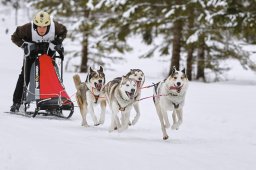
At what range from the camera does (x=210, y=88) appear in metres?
14.5

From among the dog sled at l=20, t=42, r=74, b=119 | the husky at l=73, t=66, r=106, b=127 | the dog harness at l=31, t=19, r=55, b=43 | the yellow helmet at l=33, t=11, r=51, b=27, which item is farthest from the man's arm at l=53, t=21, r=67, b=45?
the husky at l=73, t=66, r=106, b=127

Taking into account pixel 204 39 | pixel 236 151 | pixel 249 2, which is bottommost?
pixel 236 151

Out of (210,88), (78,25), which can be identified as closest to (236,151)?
(210,88)

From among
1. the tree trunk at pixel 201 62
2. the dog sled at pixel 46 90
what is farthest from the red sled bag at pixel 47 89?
the tree trunk at pixel 201 62

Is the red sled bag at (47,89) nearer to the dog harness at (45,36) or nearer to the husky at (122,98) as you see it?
the dog harness at (45,36)

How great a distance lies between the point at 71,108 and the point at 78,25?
12.3 metres

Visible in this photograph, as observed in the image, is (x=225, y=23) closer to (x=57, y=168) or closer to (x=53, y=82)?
(x=53, y=82)

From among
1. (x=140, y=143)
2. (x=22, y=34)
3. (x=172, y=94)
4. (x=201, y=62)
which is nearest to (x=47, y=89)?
(x=22, y=34)

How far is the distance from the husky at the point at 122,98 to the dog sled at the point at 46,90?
1236 millimetres

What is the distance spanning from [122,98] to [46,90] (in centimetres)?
184

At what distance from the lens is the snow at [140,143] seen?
485cm

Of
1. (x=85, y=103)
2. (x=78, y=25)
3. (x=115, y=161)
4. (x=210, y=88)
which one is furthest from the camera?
(x=78, y=25)

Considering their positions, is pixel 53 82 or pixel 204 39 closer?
pixel 53 82

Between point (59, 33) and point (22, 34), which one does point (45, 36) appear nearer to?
point (59, 33)
